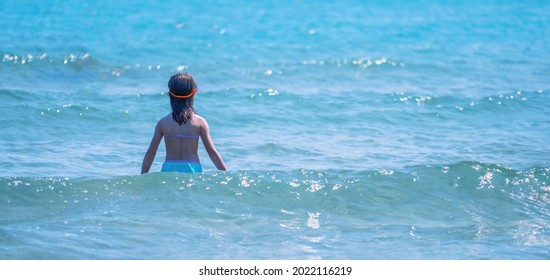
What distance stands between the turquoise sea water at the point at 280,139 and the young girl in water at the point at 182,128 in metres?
0.38

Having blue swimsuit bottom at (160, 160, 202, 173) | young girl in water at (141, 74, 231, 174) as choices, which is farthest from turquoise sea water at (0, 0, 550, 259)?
young girl in water at (141, 74, 231, 174)

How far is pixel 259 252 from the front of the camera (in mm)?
5875

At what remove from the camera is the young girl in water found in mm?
6637

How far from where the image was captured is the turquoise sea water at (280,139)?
247 inches

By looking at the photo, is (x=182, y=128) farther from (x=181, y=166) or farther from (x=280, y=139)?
(x=280, y=139)

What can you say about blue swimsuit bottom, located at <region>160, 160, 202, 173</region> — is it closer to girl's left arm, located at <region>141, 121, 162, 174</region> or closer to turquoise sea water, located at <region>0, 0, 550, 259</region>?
turquoise sea water, located at <region>0, 0, 550, 259</region>

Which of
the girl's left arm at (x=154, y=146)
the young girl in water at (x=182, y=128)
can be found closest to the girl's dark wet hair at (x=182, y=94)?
the young girl in water at (x=182, y=128)

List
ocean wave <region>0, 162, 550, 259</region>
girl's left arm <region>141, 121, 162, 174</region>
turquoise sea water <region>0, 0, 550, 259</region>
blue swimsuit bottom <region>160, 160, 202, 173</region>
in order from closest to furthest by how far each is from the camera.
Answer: ocean wave <region>0, 162, 550, 259</region>, turquoise sea water <region>0, 0, 550, 259</region>, girl's left arm <region>141, 121, 162, 174</region>, blue swimsuit bottom <region>160, 160, 202, 173</region>

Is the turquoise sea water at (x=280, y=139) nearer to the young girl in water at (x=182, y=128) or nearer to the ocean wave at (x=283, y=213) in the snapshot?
the ocean wave at (x=283, y=213)

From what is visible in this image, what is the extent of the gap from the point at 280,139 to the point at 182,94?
3.56 m

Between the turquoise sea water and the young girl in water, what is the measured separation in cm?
38

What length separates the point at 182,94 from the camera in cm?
667
